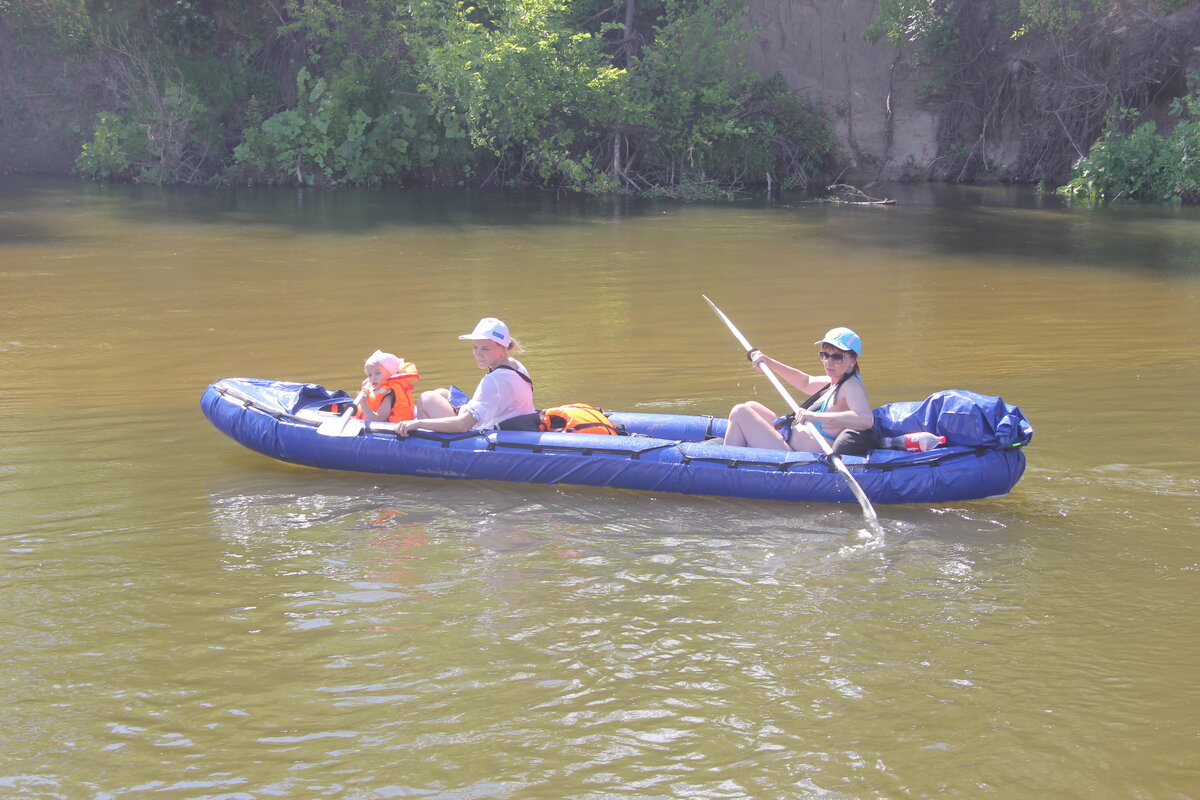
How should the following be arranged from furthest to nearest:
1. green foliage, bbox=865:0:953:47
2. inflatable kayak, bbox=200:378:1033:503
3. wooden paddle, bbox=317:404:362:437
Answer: green foliage, bbox=865:0:953:47
wooden paddle, bbox=317:404:362:437
inflatable kayak, bbox=200:378:1033:503

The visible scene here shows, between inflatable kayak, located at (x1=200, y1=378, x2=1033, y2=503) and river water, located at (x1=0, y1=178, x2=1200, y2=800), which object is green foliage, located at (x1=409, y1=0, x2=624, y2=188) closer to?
river water, located at (x1=0, y1=178, x2=1200, y2=800)

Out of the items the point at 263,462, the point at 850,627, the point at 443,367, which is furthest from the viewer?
the point at 443,367

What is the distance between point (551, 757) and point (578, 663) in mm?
689

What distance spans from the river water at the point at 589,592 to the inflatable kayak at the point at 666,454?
13 centimetres

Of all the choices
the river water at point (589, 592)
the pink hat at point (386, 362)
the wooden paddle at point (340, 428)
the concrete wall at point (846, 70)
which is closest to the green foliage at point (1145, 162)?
the concrete wall at point (846, 70)

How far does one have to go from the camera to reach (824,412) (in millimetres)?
6852

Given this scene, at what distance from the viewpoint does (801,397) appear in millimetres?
9164

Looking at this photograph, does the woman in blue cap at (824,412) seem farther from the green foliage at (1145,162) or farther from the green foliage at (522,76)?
the green foliage at (1145,162)

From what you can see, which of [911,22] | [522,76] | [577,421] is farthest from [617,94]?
[577,421]

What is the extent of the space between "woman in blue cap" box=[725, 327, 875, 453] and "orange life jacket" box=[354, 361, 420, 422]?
6.26ft

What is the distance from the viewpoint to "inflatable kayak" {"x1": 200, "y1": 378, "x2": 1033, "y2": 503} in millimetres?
6562

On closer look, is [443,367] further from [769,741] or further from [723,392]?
[769,741]

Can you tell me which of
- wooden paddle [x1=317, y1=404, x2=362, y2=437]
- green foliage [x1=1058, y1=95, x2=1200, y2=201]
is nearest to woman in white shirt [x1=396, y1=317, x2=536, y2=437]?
wooden paddle [x1=317, y1=404, x2=362, y2=437]

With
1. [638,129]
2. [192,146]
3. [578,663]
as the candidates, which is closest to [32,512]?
[578,663]
